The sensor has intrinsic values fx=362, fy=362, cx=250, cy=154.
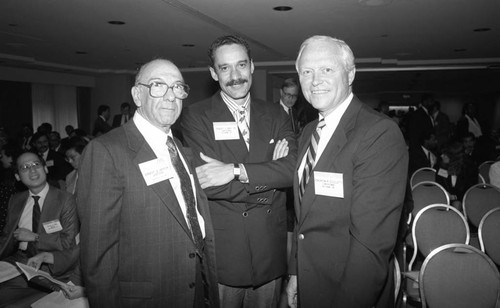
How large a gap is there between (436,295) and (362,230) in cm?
126

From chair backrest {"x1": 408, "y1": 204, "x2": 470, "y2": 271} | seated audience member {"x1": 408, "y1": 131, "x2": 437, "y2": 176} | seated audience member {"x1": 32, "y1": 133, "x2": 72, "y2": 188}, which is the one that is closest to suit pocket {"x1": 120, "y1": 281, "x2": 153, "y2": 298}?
chair backrest {"x1": 408, "y1": 204, "x2": 470, "y2": 271}

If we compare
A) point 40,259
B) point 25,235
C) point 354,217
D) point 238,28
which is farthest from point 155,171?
point 238,28

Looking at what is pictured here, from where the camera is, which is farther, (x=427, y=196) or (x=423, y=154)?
(x=423, y=154)

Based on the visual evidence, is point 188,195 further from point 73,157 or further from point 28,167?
point 73,157

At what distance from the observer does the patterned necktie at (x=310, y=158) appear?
67.7 inches

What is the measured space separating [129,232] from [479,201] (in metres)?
4.04

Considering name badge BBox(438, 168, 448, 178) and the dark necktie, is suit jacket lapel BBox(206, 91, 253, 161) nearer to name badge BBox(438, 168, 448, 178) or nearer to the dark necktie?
the dark necktie

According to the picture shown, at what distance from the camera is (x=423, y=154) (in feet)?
20.9

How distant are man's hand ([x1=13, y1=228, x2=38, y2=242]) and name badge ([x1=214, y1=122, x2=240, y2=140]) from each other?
6.48 feet

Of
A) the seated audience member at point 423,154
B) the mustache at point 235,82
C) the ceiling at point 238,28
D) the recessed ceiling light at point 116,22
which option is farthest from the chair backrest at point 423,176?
the recessed ceiling light at point 116,22

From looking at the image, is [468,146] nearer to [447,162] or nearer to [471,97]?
[447,162]

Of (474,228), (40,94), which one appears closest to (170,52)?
(40,94)

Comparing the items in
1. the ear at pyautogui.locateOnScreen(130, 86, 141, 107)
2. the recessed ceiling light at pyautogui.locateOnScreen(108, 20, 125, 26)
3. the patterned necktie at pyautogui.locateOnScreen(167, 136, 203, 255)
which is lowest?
the patterned necktie at pyautogui.locateOnScreen(167, 136, 203, 255)

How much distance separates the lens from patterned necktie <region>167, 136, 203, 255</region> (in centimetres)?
174
